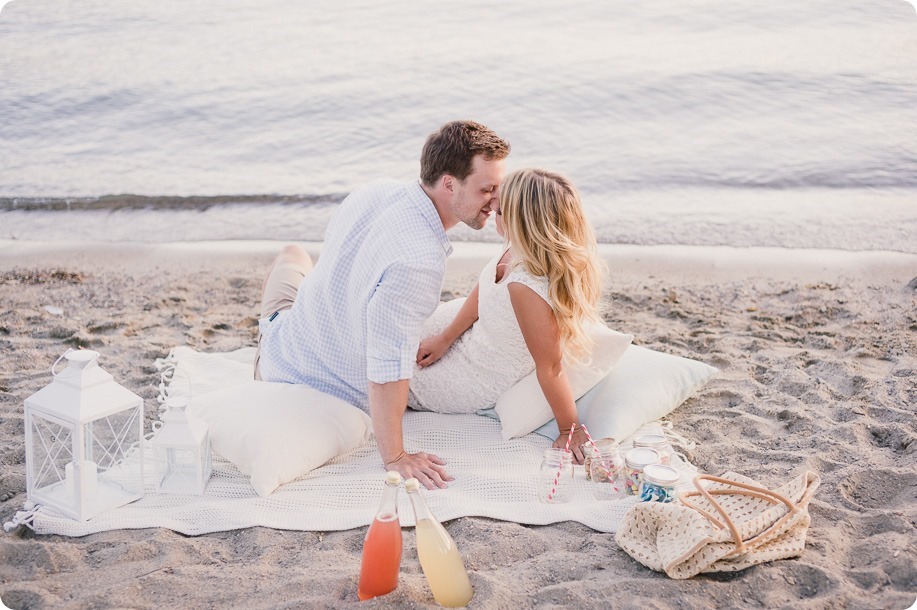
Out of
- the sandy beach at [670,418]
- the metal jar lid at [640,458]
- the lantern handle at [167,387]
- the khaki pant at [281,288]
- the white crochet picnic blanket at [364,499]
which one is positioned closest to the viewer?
the sandy beach at [670,418]

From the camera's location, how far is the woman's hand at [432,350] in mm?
4027

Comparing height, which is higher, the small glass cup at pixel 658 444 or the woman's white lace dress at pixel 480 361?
the woman's white lace dress at pixel 480 361

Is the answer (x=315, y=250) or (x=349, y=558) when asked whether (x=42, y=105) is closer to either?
(x=315, y=250)

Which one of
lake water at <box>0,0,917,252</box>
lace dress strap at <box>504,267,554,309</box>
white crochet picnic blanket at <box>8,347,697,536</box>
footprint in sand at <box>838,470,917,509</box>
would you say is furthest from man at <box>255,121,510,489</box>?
lake water at <box>0,0,917,252</box>

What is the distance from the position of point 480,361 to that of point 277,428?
101 centimetres

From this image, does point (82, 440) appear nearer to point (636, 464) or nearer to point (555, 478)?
point (555, 478)

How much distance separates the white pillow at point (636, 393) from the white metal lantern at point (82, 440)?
71.4 inches

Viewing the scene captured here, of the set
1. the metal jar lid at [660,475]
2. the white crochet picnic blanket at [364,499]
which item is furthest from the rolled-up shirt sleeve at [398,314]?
the metal jar lid at [660,475]

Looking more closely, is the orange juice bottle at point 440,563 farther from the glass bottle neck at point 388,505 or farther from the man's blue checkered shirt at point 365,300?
the man's blue checkered shirt at point 365,300

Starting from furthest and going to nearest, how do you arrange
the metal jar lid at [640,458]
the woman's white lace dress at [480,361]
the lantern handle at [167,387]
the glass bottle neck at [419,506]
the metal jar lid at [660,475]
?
the lantern handle at [167,387] → the woman's white lace dress at [480,361] → the metal jar lid at [640,458] → the metal jar lid at [660,475] → the glass bottle neck at [419,506]

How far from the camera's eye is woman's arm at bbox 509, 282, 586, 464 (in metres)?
3.55

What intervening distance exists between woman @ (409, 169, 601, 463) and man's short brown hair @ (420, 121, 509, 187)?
0.18 meters

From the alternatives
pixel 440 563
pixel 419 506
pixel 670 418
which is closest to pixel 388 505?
pixel 419 506

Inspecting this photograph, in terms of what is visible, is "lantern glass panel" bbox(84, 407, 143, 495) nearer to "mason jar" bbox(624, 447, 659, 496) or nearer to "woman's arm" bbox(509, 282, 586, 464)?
"woman's arm" bbox(509, 282, 586, 464)
